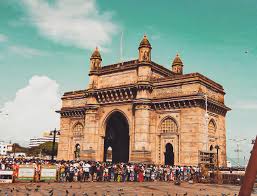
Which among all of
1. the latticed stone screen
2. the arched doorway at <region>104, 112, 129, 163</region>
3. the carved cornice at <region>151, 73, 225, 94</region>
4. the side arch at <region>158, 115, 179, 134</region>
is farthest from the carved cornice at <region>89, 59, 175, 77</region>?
the latticed stone screen

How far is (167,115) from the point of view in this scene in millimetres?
36531

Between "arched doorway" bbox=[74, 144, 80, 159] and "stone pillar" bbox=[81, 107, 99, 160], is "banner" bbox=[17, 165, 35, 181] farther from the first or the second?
"arched doorway" bbox=[74, 144, 80, 159]

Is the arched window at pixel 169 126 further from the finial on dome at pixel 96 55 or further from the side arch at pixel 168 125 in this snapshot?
the finial on dome at pixel 96 55

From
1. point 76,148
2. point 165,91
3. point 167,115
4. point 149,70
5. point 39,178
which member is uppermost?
point 149,70

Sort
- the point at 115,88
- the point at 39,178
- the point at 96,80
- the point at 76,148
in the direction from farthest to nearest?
1. the point at 76,148
2. the point at 96,80
3. the point at 115,88
4. the point at 39,178

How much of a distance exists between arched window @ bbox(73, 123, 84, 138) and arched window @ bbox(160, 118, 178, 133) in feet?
44.1

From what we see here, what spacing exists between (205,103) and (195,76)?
3.09 m

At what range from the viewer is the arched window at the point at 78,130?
45.4 meters

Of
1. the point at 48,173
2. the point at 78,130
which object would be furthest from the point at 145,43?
the point at 48,173

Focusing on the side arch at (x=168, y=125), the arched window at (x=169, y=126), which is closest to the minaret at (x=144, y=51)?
the side arch at (x=168, y=125)

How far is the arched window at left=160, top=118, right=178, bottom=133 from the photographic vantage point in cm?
3590

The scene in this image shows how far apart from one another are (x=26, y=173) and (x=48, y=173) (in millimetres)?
1798

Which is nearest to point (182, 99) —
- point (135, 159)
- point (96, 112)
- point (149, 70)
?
point (149, 70)

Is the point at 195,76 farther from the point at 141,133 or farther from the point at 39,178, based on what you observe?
the point at 39,178
